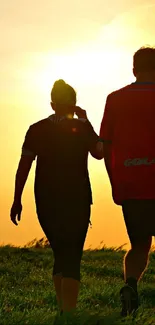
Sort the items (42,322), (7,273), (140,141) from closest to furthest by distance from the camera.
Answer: (42,322), (140,141), (7,273)

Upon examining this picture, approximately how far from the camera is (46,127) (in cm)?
716

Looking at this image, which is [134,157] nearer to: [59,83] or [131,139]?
[131,139]

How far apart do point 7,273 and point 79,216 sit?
177 inches

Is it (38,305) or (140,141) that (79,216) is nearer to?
(140,141)

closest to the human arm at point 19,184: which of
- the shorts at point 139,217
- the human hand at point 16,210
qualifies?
the human hand at point 16,210

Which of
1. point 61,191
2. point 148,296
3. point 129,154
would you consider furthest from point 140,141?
point 148,296

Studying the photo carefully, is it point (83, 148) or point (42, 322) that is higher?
point (83, 148)

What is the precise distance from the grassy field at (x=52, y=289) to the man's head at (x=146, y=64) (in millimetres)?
2061

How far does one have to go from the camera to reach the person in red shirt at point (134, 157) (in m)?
6.98

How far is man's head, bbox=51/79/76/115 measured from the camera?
7.20m

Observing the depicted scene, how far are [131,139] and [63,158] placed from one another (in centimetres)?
62

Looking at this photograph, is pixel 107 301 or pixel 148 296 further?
pixel 148 296

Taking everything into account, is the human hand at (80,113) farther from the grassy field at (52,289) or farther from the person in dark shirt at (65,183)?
the grassy field at (52,289)

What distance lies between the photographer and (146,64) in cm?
716
